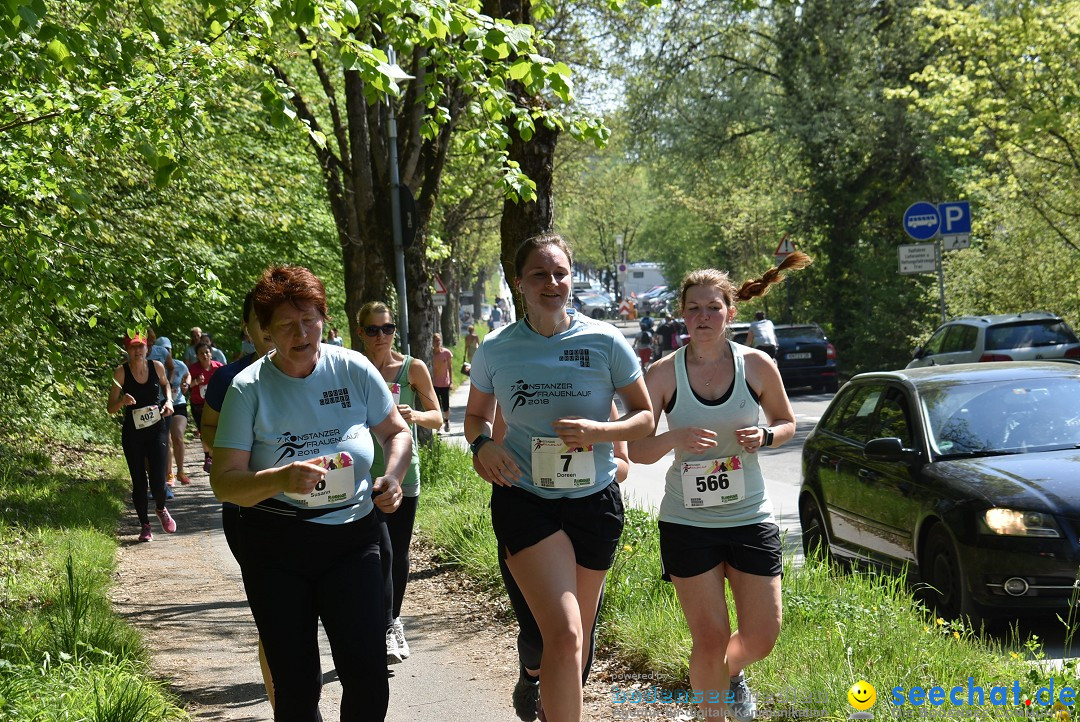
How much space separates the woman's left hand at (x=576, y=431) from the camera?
14.8 feet

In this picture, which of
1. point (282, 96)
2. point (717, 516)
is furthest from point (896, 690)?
point (282, 96)

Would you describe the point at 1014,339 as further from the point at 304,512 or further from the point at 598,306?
the point at 598,306

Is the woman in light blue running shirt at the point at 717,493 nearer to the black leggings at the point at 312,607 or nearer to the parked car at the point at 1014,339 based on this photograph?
the black leggings at the point at 312,607

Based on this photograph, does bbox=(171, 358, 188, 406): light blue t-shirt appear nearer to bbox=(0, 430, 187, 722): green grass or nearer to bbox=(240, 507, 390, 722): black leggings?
bbox=(0, 430, 187, 722): green grass

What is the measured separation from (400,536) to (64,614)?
1.84 metres

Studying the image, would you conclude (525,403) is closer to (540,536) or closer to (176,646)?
(540,536)

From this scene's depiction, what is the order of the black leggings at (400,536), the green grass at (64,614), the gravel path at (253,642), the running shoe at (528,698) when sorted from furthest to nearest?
1. the black leggings at (400,536)
2. the gravel path at (253,642)
3. the green grass at (64,614)
4. the running shoe at (528,698)

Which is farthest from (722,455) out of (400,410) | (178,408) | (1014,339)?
(1014,339)

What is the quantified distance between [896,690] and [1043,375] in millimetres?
3919

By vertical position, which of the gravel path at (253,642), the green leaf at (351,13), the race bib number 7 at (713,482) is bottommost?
the gravel path at (253,642)

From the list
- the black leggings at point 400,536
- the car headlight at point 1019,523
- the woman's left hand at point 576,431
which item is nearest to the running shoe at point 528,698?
the woman's left hand at point 576,431

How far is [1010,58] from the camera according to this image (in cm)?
2039

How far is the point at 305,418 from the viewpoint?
4.20 m

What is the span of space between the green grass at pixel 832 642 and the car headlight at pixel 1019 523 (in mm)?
551
